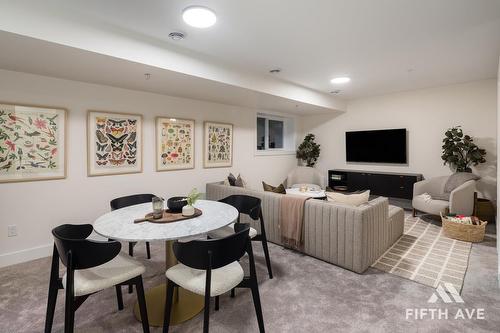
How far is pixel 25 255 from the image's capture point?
2.92m

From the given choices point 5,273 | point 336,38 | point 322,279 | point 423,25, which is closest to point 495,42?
point 423,25

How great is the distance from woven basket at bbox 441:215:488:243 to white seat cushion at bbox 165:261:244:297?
3370 millimetres

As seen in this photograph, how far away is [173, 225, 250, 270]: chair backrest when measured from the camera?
4.87ft

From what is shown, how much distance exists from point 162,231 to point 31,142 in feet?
7.52

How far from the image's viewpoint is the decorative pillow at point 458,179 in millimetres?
4109

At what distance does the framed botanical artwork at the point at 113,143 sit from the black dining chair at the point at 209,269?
2.30 metres

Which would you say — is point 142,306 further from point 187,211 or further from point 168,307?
point 187,211

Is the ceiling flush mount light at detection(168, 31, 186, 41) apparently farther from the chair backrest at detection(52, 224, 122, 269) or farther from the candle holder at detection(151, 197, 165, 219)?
the chair backrest at detection(52, 224, 122, 269)

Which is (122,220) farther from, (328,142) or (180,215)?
(328,142)

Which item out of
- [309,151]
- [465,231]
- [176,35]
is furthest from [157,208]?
[309,151]

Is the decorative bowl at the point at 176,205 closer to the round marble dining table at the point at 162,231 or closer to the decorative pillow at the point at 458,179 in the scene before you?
the round marble dining table at the point at 162,231

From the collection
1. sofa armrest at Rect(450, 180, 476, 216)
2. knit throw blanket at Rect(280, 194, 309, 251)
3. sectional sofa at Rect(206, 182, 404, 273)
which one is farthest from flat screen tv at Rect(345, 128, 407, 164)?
knit throw blanket at Rect(280, 194, 309, 251)

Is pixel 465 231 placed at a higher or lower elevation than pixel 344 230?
lower

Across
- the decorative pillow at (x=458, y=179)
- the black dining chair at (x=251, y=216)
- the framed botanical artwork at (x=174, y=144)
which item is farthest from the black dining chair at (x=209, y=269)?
the decorative pillow at (x=458, y=179)
